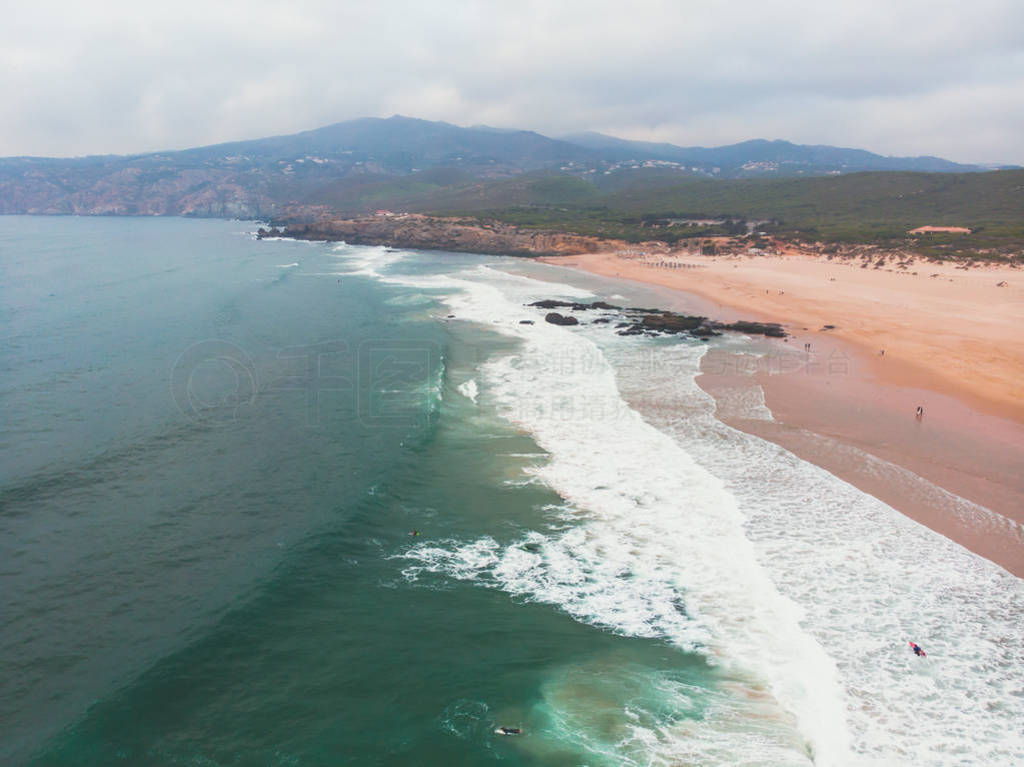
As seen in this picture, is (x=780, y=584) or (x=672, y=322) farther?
(x=672, y=322)

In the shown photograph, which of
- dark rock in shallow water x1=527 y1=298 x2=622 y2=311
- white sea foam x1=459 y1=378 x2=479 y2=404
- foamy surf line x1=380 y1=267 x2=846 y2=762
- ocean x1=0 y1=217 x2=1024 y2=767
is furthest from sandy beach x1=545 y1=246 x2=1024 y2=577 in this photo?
white sea foam x1=459 y1=378 x2=479 y2=404

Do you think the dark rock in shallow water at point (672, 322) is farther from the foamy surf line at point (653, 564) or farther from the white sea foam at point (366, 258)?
the white sea foam at point (366, 258)

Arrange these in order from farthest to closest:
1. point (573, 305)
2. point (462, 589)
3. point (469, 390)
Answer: point (573, 305), point (469, 390), point (462, 589)

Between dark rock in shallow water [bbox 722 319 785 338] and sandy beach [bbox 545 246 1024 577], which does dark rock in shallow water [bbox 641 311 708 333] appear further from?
sandy beach [bbox 545 246 1024 577]

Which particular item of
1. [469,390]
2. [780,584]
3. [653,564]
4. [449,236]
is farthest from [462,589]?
[449,236]

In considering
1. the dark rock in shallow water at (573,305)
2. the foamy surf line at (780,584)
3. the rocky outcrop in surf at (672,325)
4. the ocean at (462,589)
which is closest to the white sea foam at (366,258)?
the dark rock in shallow water at (573,305)

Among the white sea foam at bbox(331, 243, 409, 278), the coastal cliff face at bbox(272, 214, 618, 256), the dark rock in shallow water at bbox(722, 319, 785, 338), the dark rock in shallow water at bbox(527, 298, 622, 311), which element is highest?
the coastal cliff face at bbox(272, 214, 618, 256)

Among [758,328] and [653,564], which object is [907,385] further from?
[653,564]

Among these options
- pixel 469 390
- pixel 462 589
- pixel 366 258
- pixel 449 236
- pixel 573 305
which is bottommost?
pixel 462 589
